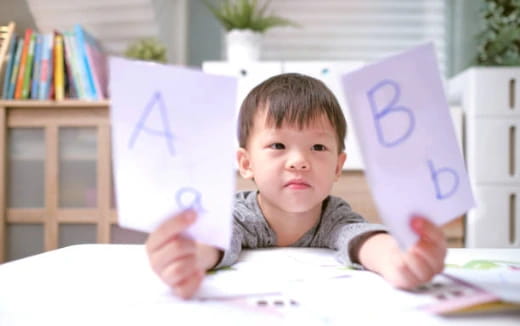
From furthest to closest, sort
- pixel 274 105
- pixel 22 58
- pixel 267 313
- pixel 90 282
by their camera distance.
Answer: pixel 22 58 → pixel 274 105 → pixel 90 282 → pixel 267 313

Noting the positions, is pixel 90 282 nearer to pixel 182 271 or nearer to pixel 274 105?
pixel 182 271

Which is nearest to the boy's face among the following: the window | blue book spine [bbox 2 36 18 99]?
blue book spine [bbox 2 36 18 99]

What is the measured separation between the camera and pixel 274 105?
26.9 inches

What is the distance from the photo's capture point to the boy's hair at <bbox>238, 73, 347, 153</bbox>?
0.67 meters

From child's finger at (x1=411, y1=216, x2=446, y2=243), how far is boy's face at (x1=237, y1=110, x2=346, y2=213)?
0.25 m

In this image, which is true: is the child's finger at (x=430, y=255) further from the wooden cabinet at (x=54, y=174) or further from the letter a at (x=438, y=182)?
the wooden cabinet at (x=54, y=174)

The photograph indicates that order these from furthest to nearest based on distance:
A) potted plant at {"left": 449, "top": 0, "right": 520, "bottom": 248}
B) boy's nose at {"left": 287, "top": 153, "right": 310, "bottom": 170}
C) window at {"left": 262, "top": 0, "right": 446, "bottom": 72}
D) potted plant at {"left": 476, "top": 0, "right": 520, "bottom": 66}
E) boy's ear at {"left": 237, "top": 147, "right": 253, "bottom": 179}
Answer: window at {"left": 262, "top": 0, "right": 446, "bottom": 72} → potted plant at {"left": 476, "top": 0, "right": 520, "bottom": 66} → potted plant at {"left": 449, "top": 0, "right": 520, "bottom": 248} → boy's ear at {"left": 237, "top": 147, "right": 253, "bottom": 179} → boy's nose at {"left": 287, "top": 153, "right": 310, "bottom": 170}

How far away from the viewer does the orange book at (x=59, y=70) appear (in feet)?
5.35

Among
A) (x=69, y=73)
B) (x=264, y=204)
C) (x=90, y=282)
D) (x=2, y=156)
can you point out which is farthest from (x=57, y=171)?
(x=90, y=282)

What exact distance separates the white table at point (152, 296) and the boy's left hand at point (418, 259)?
0.08 feet

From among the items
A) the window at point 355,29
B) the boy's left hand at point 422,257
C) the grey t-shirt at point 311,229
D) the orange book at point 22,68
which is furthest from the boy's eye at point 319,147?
the window at point 355,29

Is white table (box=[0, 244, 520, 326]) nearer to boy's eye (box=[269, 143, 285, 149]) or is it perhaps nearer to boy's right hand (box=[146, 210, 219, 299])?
boy's right hand (box=[146, 210, 219, 299])

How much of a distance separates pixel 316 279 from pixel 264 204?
11.8 inches

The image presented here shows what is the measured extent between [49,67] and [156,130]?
4.92 ft
